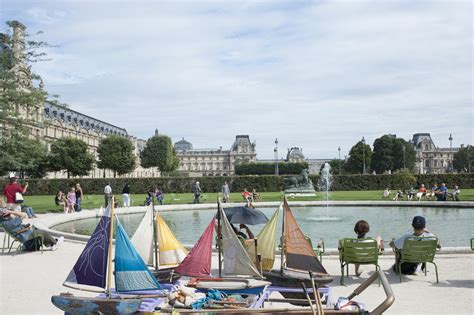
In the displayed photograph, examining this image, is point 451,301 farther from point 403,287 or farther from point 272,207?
point 272,207

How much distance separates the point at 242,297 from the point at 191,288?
0.74 meters

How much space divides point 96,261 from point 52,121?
305 ft

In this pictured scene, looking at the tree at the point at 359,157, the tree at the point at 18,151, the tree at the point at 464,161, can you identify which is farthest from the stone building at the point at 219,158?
the tree at the point at 18,151

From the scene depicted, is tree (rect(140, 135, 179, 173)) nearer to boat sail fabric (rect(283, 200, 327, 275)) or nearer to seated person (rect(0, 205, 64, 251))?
seated person (rect(0, 205, 64, 251))

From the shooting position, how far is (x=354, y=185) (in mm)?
49969

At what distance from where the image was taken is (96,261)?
18.4 feet

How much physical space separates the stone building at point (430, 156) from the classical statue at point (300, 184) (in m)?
122

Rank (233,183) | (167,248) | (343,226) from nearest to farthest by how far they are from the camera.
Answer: (167,248)
(343,226)
(233,183)

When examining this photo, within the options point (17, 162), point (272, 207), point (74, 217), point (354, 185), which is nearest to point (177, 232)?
point (74, 217)

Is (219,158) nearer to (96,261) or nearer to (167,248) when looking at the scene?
(167,248)

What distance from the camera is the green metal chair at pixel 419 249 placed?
820cm

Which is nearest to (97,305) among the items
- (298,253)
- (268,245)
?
(298,253)

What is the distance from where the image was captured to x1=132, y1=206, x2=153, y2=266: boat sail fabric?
295 inches

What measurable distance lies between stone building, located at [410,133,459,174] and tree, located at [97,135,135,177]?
11012 cm
